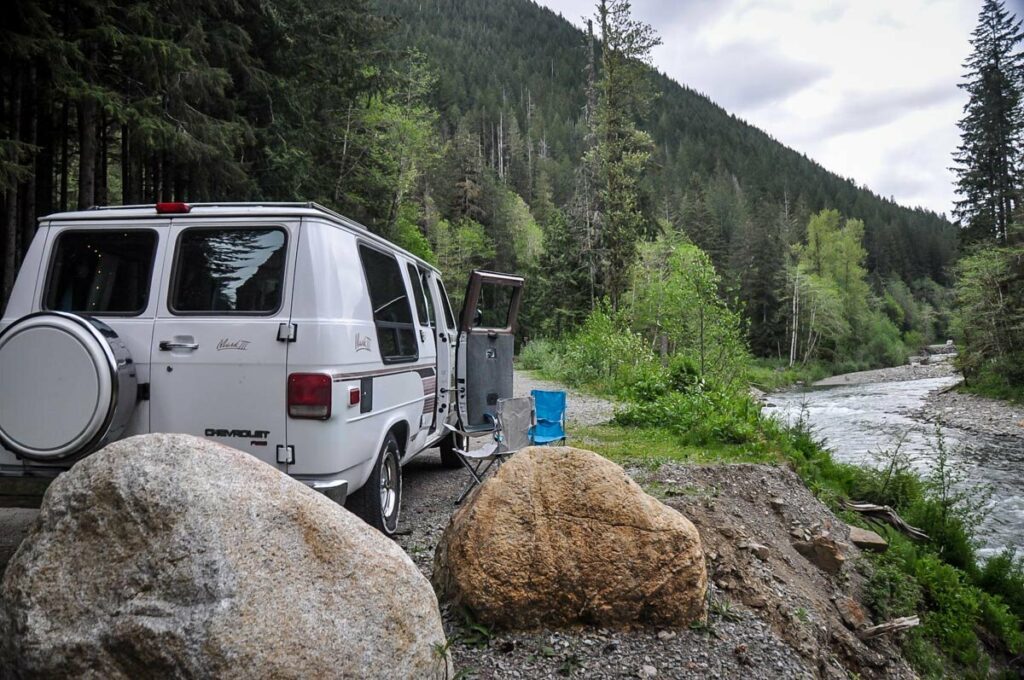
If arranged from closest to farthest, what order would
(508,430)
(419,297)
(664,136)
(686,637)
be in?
(686,637), (419,297), (508,430), (664,136)

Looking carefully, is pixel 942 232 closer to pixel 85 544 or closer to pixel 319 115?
pixel 319 115

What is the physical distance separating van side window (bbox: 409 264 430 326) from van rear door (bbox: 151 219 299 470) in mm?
1878

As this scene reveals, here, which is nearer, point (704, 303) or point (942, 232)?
point (704, 303)

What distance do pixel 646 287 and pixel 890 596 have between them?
30.8 m

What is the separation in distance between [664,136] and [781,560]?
416 ft

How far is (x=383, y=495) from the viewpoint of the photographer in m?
4.82

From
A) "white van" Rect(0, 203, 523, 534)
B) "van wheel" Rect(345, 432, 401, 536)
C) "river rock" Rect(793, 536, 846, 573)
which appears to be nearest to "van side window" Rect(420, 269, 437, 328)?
"van wheel" Rect(345, 432, 401, 536)

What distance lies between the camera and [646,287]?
1404 inches

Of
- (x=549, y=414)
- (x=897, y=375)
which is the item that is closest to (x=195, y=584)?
(x=549, y=414)

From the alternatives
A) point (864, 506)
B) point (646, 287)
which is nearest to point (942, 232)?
point (646, 287)

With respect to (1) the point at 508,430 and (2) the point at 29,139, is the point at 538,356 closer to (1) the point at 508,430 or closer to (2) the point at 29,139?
(2) the point at 29,139

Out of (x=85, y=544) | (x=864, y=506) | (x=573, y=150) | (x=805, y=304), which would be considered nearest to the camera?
(x=85, y=544)

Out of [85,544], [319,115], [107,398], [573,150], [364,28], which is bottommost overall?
[85,544]

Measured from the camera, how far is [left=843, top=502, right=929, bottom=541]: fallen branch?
7.63 meters
